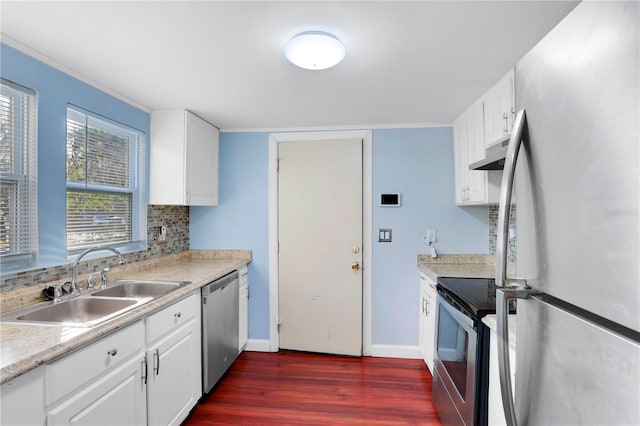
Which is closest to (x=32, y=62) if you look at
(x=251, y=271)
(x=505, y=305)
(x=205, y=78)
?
(x=205, y=78)

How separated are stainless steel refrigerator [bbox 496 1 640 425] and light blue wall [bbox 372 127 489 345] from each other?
2.16m

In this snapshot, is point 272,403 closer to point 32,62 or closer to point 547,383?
point 547,383

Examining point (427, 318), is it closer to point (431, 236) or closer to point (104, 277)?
point (431, 236)

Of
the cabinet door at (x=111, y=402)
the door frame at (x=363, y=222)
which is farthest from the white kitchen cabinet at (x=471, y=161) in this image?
the cabinet door at (x=111, y=402)

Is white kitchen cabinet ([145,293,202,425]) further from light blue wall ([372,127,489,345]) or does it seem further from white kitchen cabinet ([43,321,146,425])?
light blue wall ([372,127,489,345])

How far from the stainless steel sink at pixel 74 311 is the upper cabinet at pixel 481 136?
2.37 meters

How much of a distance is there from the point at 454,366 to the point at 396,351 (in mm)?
1214

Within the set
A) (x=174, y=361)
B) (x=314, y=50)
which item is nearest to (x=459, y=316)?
(x=314, y=50)

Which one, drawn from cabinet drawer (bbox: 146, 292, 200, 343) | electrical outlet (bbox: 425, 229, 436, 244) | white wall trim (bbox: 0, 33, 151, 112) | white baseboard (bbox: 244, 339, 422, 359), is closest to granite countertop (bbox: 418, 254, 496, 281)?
electrical outlet (bbox: 425, 229, 436, 244)

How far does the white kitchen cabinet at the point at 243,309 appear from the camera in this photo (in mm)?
2881

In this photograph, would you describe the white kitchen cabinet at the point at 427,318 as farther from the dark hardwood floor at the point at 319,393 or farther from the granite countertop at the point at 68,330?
the granite countertop at the point at 68,330

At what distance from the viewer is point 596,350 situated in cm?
51

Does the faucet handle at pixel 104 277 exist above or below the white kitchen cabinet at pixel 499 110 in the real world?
below

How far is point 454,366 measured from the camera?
68.8 inches
